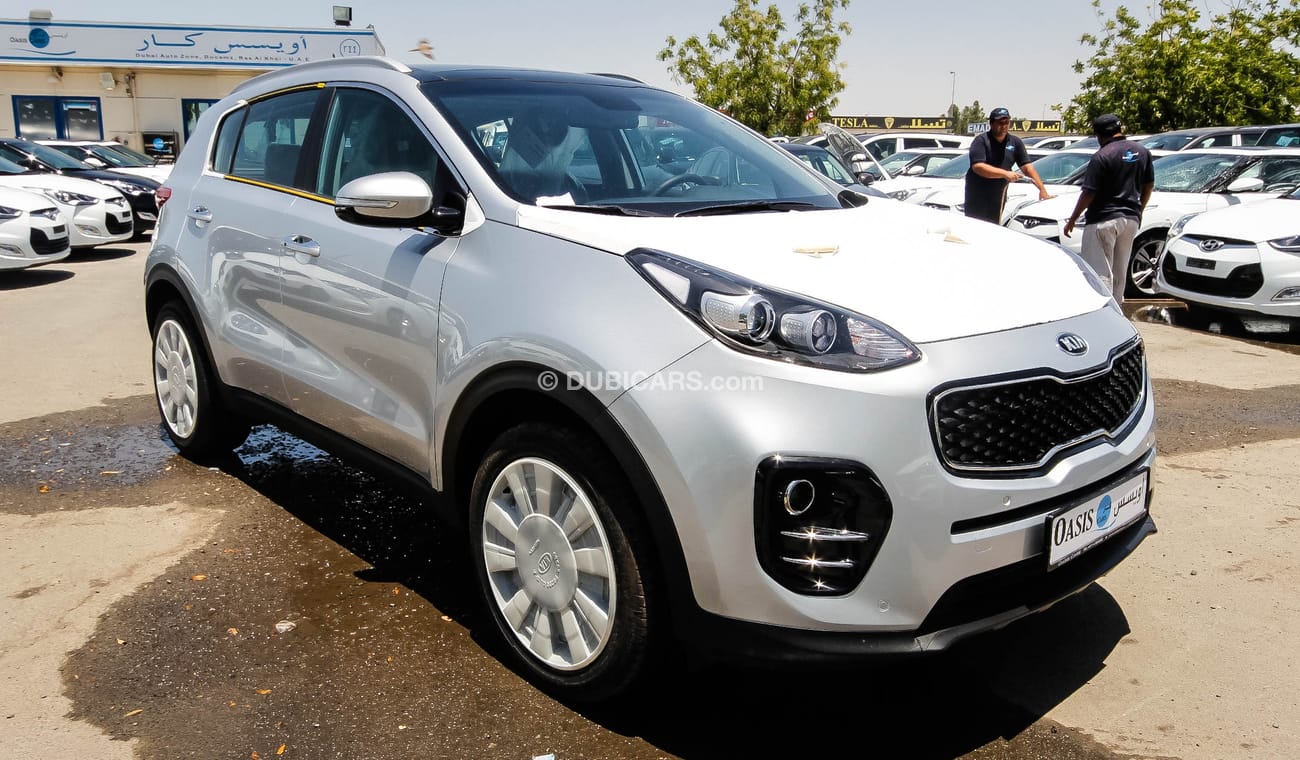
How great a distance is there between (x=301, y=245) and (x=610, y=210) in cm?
132

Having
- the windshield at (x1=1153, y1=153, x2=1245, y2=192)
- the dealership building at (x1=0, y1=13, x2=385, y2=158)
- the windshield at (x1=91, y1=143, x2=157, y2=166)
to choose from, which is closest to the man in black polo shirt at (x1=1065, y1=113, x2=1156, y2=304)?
the windshield at (x1=1153, y1=153, x2=1245, y2=192)

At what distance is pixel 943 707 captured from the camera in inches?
111

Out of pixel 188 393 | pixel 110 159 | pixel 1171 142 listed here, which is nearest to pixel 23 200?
pixel 110 159

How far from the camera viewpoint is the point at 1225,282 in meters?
8.49

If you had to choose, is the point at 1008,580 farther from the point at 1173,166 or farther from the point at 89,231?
the point at 89,231

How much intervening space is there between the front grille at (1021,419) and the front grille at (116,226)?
44.1 ft

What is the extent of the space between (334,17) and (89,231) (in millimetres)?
4201

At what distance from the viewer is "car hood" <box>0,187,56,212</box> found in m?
10.8

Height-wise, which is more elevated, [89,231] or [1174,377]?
[89,231]

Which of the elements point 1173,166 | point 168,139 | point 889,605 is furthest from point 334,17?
point 168,139

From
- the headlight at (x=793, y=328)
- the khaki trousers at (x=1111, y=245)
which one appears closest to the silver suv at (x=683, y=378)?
the headlight at (x=793, y=328)

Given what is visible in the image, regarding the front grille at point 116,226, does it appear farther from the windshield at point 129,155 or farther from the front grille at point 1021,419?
the front grille at point 1021,419

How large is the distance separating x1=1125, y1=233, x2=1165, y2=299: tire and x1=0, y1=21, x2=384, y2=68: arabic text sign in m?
26.6

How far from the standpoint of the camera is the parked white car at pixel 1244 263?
26.9 feet
